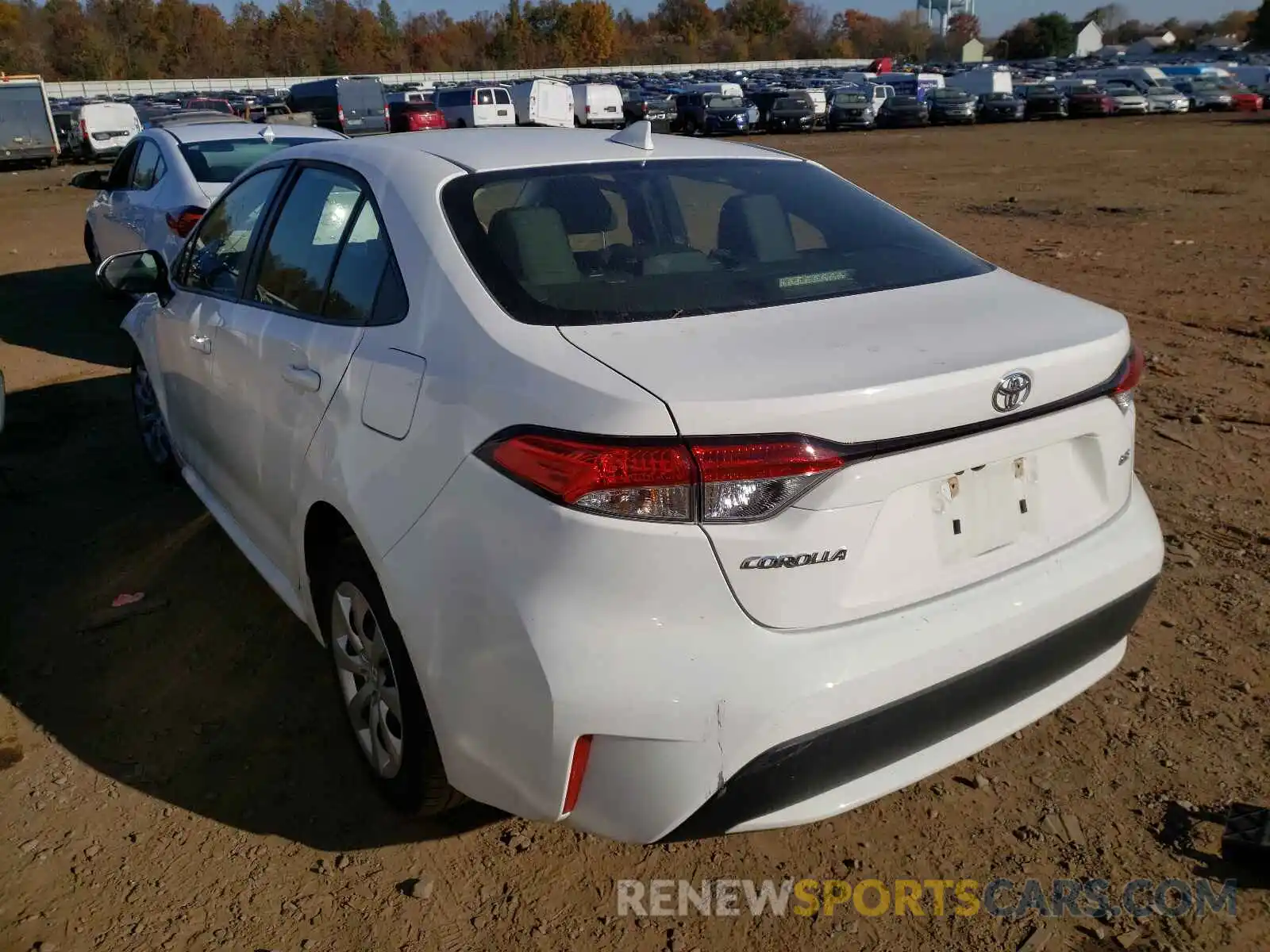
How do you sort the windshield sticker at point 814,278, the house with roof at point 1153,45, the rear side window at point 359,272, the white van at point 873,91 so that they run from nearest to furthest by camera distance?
the windshield sticker at point 814,278 < the rear side window at point 359,272 < the white van at point 873,91 < the house with roof at point 1153,45

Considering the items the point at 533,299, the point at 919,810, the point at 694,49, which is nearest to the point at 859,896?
the point at 919,810

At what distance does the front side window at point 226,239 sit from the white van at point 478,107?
101 feet

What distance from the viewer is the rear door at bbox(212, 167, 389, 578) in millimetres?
2779

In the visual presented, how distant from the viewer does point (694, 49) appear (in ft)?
379

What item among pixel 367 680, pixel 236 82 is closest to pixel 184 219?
pixel 367 680

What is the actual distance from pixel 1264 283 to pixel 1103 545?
7.95 meters

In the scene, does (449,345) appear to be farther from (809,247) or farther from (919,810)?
(919,810)

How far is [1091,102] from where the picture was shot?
39500 mm

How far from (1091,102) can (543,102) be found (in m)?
20.7

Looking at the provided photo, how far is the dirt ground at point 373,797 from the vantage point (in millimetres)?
2477

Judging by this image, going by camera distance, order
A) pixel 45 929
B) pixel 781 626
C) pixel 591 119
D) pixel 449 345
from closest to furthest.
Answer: pixel 781 626, pixel 449 345, pixel 45 929, pixel 591 119

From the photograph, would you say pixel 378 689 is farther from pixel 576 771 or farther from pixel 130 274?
pixel 130 274

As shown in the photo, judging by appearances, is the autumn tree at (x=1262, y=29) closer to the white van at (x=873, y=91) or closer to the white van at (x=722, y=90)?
the white van at (x=873, y=91)

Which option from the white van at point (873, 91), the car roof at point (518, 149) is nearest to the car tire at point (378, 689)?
the car roof at point (518, 149)
